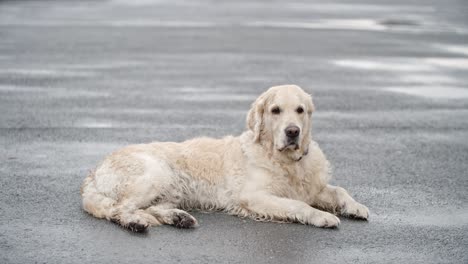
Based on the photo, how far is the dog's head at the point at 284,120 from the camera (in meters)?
7.77

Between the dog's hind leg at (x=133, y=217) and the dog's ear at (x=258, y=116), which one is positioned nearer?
the dog's hind leg at (x=133, y=217)

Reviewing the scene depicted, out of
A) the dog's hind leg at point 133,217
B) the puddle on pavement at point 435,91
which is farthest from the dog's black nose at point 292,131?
the puddle on pavement at point 435,91

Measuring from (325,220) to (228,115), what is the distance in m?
5.09

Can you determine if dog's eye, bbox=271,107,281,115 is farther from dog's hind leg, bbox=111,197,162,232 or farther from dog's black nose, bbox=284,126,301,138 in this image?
dog's hind leg, bbox=111,197,162,232

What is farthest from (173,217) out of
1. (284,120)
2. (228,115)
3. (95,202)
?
(228,115)

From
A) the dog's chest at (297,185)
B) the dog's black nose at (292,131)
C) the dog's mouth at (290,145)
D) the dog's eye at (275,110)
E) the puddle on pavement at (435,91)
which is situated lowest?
the puddle on pavement at (435,91)

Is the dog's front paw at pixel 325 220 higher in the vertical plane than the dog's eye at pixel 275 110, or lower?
lower

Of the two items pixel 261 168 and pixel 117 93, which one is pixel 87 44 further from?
pixel 261 168

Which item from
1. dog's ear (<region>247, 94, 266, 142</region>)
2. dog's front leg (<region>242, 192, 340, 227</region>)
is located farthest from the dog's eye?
dog's front leg (<region>242, 192, 340, 227</region>)

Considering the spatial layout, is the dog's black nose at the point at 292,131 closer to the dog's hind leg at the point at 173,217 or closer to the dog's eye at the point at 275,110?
the dog's eye at the point at 275,110

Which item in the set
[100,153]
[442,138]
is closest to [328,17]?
[442,138]

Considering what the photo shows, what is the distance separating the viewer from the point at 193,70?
16.5m

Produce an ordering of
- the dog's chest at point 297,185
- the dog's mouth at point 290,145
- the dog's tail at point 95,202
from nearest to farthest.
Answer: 1. the dog's tail at point 95,202
2. the dog's mouth at point 290,145
3. the dog's chest at point 297,185

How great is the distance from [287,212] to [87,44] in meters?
12.9
